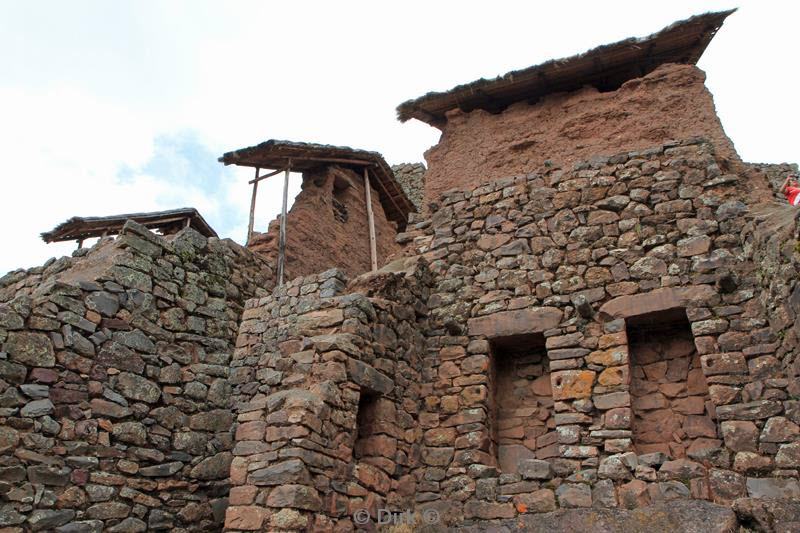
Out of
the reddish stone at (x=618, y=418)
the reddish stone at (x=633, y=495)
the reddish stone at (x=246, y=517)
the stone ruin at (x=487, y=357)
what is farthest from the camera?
the reddish stone at (x=618, y=418)

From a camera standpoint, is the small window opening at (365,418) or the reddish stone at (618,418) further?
the small window opening at (365,418)

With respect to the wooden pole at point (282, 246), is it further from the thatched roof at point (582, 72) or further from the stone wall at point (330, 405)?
the thatched roof at point (582, 72)

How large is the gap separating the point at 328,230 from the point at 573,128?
5404mm

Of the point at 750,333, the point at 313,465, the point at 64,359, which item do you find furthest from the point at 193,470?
the point at 750,333

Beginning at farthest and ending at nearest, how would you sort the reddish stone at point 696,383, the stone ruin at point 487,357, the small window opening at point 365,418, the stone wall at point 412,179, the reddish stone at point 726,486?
the stone wall at point 412,179 < the small window opening at point 365,418 < the reddish stone at point 696,383 < the stone ruin at point 487,357 < the reddish stone at point 726,486

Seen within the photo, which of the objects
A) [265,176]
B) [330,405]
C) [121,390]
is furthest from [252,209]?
[330,405]

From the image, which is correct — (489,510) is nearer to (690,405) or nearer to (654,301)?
(690,405)

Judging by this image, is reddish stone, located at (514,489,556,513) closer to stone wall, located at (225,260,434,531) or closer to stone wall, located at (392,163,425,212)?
stone wall, located at (225,260,434,531)

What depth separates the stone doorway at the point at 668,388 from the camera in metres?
5.66

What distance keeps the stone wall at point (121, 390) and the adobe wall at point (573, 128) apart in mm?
3430

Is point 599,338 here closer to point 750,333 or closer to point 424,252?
point 750,333

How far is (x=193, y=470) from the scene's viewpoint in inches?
273

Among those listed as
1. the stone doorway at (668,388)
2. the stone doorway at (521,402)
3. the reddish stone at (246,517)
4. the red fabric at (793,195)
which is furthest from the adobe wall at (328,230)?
the red fabric at (793,195)

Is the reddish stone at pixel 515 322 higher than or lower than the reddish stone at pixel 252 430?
higher
